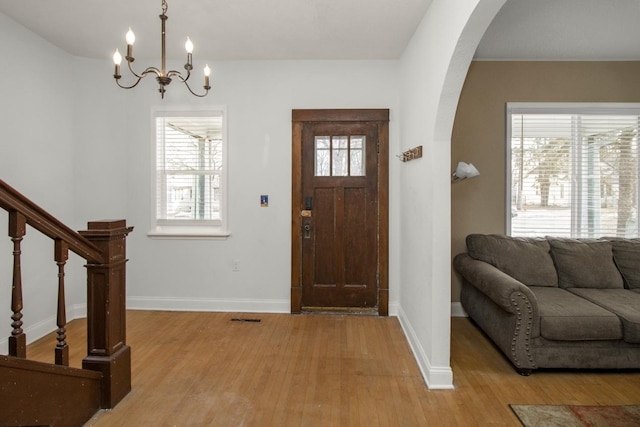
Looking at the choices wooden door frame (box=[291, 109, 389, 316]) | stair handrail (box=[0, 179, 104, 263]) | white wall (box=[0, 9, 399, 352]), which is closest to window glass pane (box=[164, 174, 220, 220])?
white wall (box=[0, 9, 399, 352])

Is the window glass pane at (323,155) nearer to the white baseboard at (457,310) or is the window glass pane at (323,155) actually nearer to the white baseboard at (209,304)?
the white baseboard at (209,304)

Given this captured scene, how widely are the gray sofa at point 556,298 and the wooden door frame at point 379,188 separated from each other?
767mm

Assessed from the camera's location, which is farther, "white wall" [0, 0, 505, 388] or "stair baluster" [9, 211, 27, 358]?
"white wall" [0, 0, 505, 388]

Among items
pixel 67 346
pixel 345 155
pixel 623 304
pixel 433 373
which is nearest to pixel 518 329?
pixel 433 373

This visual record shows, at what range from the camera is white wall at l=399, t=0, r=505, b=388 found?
2160 millimetres

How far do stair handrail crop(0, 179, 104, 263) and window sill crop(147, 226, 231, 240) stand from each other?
6.20 feet

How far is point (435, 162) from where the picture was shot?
253cm

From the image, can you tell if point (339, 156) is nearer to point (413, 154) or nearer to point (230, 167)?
point (413, 154)

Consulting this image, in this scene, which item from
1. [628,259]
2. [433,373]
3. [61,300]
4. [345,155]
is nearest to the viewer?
[61,300]

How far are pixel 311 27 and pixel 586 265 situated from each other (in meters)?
3.23

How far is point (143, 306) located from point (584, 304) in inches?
165

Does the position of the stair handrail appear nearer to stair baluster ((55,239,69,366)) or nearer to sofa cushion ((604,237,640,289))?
stair baluster ((55,239,69,366))

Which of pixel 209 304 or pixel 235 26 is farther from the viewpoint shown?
pixel 209 304

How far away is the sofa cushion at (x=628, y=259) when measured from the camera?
3.29m
